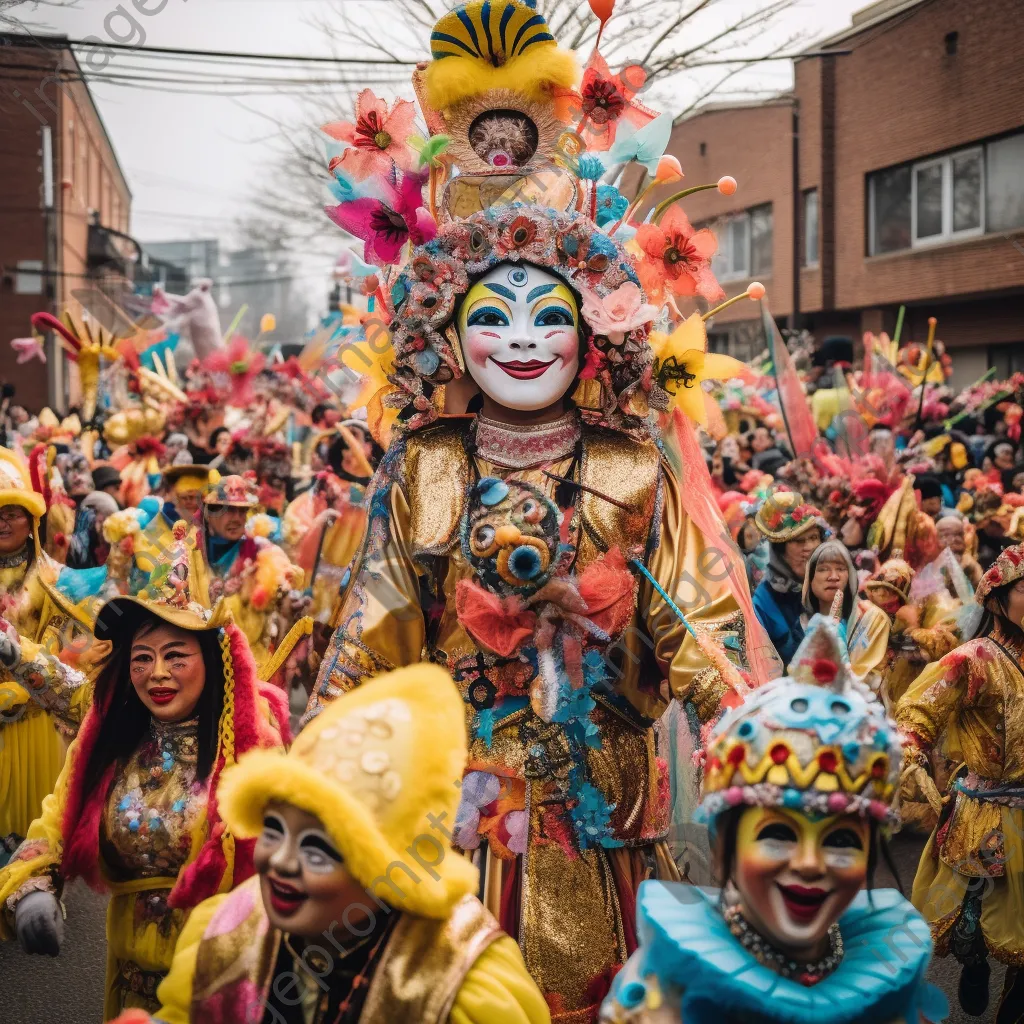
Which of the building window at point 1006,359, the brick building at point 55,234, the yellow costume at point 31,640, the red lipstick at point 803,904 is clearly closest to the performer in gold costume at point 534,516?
the red lipstick at point 803,904

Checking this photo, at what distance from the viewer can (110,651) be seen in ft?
13.3

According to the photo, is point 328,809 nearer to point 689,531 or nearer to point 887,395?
point 689,531

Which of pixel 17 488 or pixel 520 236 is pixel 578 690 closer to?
pixel 520 236

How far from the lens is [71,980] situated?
19.1 ft

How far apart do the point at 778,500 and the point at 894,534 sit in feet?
6.92

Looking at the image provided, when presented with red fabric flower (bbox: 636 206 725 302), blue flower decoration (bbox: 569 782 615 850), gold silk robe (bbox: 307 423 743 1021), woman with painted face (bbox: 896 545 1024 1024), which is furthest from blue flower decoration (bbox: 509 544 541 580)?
woman with painted face (bbox: 896 545 1024 1024)

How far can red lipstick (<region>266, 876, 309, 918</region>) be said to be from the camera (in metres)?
2.45

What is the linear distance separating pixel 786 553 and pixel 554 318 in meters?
2.81

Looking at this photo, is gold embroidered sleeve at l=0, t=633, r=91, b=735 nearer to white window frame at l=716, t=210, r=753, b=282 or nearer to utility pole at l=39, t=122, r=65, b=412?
utility pole at l=39, t=122, r=65, b=412

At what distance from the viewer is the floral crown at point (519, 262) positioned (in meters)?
4.01

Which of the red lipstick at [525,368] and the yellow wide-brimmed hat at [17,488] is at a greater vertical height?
the red lipstick at [525,368]

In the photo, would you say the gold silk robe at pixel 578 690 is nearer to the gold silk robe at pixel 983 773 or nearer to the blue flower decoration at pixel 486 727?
the blue flower decoration at pixel 486 727

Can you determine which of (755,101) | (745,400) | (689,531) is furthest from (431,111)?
(755,101)

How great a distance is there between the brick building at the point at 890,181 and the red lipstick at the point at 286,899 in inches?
611
